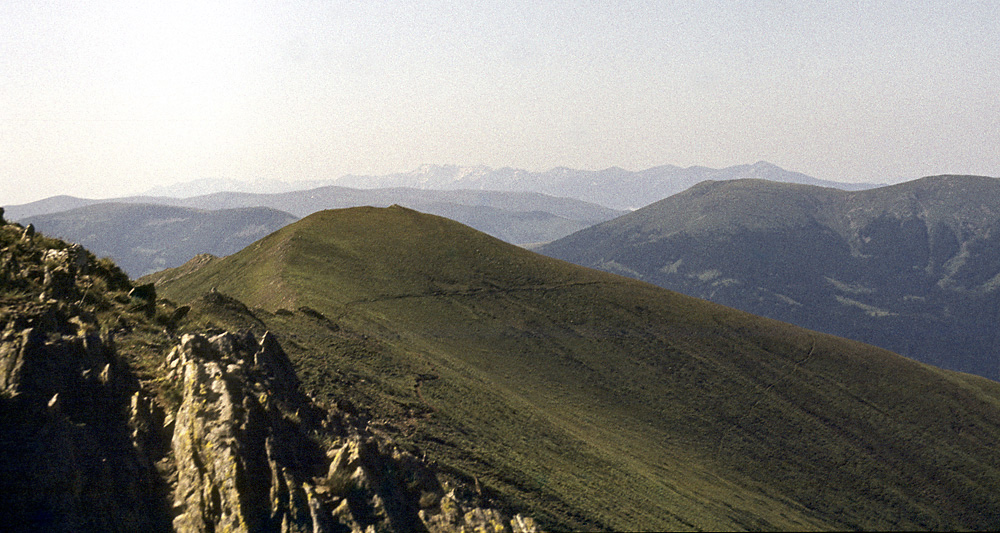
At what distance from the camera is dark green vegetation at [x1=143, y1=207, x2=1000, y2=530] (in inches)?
1347

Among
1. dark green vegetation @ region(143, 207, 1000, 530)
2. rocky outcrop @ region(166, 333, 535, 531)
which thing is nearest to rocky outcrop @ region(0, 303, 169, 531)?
rocky outcrop @ region(166, 333, 535, 531)

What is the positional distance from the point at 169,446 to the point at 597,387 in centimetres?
6163

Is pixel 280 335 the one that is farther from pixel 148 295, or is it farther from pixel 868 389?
pixel 868 389

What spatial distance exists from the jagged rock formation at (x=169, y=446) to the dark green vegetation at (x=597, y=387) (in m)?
5.73

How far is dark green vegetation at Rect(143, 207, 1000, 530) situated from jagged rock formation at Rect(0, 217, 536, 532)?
5727 mm

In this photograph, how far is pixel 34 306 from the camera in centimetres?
1853

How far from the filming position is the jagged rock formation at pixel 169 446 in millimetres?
15703

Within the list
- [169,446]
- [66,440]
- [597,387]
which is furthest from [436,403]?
[597,387]

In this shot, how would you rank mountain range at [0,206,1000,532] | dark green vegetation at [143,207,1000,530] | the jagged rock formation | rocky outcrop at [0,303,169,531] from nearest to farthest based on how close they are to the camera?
1. rocky outcrop at [0,303,169,531]
2. the jagged rock formation
3. mountain range at [0,206,1000,532]
4. dark green vegetation at [143,207,1000,530]

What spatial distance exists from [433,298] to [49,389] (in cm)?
7313

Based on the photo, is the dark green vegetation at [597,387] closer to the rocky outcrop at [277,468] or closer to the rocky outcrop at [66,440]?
the rocky outcrop at [277,468]

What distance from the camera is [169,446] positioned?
58.1ft

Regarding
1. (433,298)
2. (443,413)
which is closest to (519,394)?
(443,413)

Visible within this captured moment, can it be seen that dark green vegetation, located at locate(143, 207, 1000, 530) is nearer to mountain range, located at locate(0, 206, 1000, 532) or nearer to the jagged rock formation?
mountain range, located at locate(0, 206, 1000, 532)
